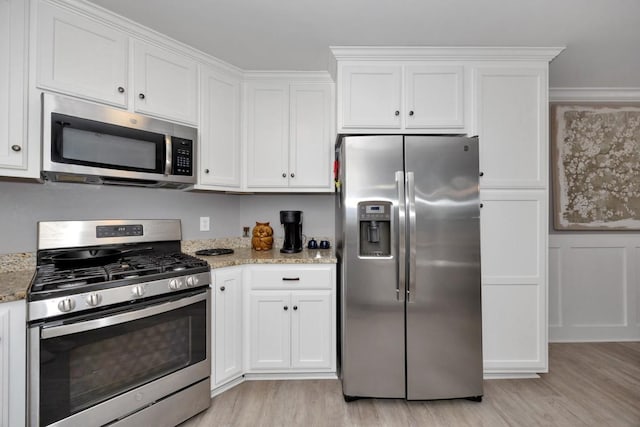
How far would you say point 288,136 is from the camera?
7.88 ft

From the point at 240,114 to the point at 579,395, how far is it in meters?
3.23

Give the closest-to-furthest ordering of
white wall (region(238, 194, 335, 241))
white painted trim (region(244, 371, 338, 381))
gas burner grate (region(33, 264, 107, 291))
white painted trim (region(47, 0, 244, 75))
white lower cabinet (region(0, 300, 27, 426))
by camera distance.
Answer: white lower cabinet (region(0, 300, 27, 426)) < gas burner grate (region(33, 264, 107, 291)) < white painted trim (region(47, 0, 244, 75)) < white painted trim (region(244, 371, 338, 381)) < white wall (region(238, 194, 335, 241))

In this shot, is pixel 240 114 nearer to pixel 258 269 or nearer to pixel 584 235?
pixel 258 269

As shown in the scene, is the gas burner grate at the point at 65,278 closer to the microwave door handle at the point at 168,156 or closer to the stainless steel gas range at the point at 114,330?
the stainless steel gas range at the point at 114,330

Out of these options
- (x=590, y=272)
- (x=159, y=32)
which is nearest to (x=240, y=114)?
(x=159, y=32)

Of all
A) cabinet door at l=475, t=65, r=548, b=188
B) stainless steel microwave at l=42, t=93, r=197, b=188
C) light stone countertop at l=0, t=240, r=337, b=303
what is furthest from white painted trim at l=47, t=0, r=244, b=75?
cabinet door at l=475, t=65, r=548, b=188

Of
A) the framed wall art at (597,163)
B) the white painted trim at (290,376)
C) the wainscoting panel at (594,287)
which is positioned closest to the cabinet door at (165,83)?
the white painted trim at (290,376)

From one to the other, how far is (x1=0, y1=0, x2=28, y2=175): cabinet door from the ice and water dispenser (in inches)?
71.0

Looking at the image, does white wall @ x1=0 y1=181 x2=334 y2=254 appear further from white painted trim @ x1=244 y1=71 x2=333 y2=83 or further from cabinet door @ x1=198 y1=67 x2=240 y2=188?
white painted trim @ x1=244 y1=71 x2=333 y2=83

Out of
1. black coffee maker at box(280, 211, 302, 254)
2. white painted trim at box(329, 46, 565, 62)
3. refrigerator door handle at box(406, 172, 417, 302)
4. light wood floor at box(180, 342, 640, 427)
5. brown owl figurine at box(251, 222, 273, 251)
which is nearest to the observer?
light wood floor at box(180, 342, 640, 427)

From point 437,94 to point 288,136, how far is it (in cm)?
119

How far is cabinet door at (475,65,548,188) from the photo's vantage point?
2.06 meters

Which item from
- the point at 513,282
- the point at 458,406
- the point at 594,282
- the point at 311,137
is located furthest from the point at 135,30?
the point at 594,282

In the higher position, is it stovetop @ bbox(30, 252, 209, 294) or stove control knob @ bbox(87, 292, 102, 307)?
stovetop @ bbox(30, 252, 209, 294)
